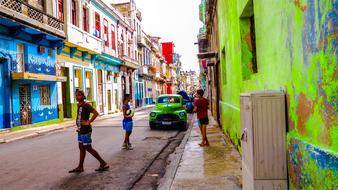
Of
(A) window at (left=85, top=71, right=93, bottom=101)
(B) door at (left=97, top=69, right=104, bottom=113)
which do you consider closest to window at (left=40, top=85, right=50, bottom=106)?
(A) window at (left=85, top=71, right=93, bottom=101)

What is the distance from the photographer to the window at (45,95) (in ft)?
64.3

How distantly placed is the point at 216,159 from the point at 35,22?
1390 cm

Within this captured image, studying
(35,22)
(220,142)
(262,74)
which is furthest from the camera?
(35,22)

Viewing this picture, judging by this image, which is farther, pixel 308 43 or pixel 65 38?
pixel 65 38

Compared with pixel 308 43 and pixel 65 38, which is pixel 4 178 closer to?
pixel 308 43

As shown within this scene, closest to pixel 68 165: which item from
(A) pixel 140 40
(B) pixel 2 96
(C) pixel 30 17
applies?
(B) pixel 2 96

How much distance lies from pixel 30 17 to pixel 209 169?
Result: 14600 millimetres

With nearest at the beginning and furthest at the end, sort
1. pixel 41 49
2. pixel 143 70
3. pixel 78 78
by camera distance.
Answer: pixel 41 49 < pixel 78 78 < pixel 143 70

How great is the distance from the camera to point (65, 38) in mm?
21047

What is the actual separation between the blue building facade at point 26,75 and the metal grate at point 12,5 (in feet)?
2.17

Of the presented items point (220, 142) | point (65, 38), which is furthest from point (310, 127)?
point (65, 38)

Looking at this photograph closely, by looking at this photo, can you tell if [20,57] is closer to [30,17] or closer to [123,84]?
[30,17]

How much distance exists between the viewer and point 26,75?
54.1 ft

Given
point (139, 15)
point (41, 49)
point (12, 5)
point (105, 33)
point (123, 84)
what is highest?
point (139, 15)
